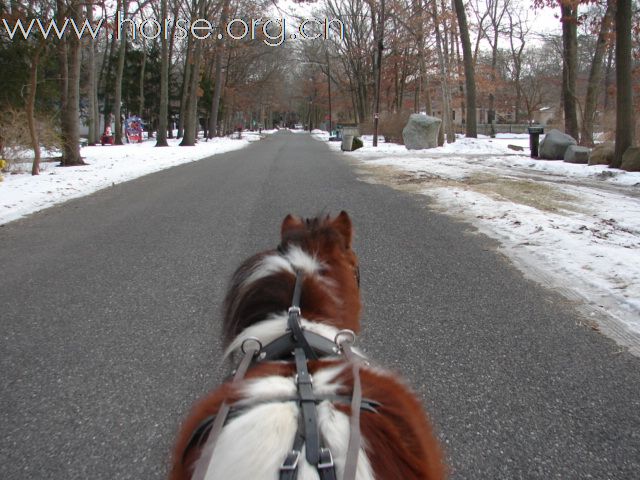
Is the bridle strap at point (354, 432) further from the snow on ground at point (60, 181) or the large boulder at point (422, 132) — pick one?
the large boulder at point (422, 132)

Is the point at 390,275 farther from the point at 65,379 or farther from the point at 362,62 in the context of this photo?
the point at 362,62

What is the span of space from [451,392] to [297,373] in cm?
185

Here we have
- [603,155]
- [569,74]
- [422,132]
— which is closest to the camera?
[603,155]

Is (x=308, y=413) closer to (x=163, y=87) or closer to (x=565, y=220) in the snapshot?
(x=565, y=220)

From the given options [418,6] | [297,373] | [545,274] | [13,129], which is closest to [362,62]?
[418,6]

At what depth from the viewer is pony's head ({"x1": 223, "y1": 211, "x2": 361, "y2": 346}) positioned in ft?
5.57

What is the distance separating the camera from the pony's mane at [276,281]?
1692 mm

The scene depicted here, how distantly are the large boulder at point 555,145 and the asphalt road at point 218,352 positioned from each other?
41.0ft

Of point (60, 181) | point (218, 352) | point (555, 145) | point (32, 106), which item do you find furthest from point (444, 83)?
point (218, 352)

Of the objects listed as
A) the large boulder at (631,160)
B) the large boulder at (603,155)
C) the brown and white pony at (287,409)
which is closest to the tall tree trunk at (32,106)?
the brown and white pony at (287,409)

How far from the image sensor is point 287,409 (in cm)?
119

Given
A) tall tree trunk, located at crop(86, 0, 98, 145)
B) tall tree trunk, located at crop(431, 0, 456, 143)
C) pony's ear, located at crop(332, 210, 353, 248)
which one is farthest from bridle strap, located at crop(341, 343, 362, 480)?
tall tree trunk, located at crop(86, 0, 98, 145)

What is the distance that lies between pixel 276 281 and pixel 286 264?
0.30 feet

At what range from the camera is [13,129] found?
14562 mm
